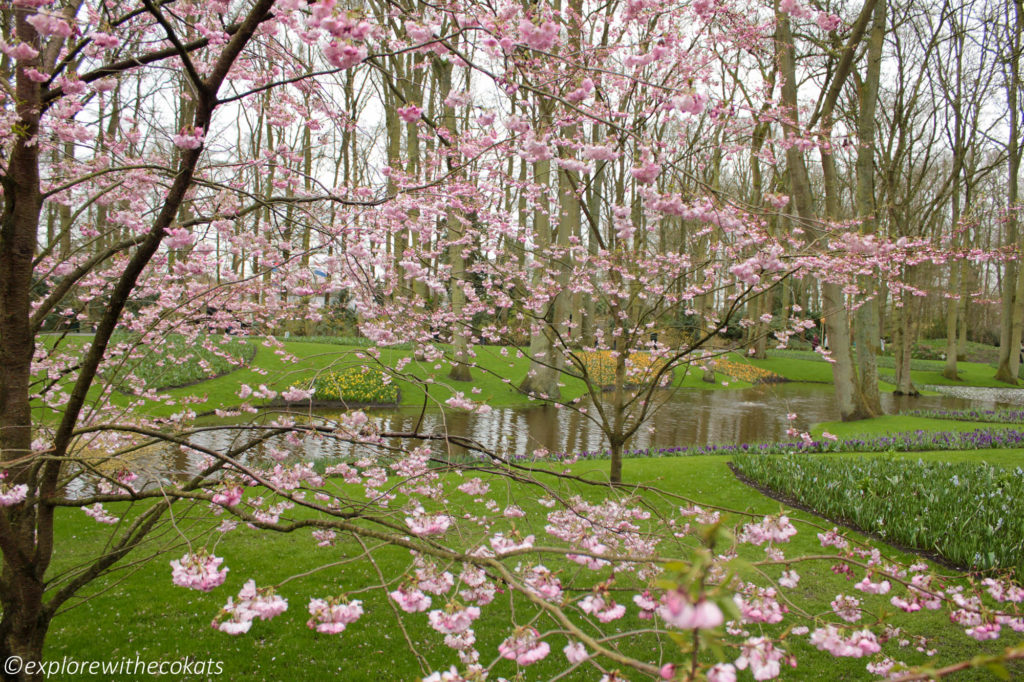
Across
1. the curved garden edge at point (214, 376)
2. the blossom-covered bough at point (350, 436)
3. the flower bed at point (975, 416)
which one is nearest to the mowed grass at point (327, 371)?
the curved garden edge at point (214, 376)

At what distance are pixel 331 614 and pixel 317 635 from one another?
9.61 feet

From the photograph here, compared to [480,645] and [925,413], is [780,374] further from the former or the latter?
[480,645]

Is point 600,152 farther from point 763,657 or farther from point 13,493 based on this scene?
point 13,493

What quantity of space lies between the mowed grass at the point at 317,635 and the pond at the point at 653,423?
362cm

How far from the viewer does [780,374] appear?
23672mm

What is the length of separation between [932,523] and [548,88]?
561 centimetres

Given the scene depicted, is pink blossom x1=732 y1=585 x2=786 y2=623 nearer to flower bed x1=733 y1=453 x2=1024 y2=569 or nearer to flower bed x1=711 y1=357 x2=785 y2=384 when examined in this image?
flower bed x1=733 y1=453 x2=1024 y2=569

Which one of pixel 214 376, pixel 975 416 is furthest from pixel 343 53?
pixel 975 416

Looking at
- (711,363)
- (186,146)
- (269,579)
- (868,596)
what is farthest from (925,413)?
(186,146)

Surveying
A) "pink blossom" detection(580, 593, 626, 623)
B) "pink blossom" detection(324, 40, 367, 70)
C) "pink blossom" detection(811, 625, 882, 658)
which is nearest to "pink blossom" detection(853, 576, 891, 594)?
"pink blossom" detection(811, 625, 882, 658)

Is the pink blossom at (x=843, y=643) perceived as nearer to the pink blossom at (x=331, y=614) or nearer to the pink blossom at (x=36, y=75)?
the pink blossom at (x=331, y=614)

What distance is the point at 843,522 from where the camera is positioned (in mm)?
6039

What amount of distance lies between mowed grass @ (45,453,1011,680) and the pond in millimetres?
A: 3622

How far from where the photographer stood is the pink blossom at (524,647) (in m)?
1.35
